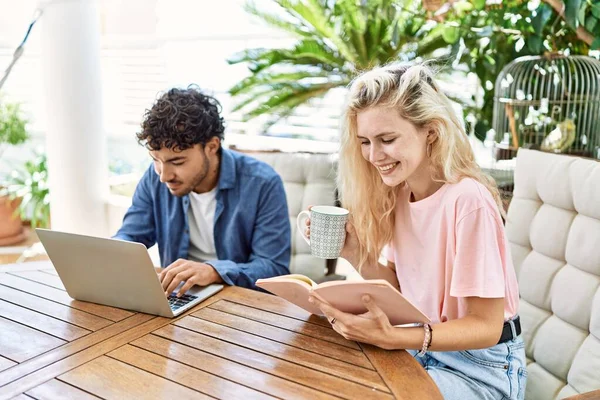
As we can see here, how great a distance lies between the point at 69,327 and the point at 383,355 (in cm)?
67

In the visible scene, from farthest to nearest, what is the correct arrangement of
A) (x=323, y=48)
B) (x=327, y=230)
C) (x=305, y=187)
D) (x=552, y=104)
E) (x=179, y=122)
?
(x=323, y=48)
(x=552, y=104)
(x=305, y=187)
(x=179, y=122)
(x=327, y=230)

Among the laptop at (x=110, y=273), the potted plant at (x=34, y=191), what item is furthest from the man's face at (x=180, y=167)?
the potted plant at (x=34, y=191)

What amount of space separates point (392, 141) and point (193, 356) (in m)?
0.62

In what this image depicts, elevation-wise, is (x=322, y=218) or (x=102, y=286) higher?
(x=322, y=218)

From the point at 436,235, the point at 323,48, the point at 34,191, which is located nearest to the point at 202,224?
the point at 436,235

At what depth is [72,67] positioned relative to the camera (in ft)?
9.74

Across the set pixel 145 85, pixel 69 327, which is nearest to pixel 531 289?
pixel 69 327

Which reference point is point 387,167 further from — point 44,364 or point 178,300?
point 44,364

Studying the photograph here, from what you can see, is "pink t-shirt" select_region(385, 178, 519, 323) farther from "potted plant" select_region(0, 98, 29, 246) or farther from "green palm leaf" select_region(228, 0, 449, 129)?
"potted plant" select_region(0, 98, 29, 246)

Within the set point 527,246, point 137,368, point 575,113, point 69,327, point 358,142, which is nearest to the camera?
point 137,368

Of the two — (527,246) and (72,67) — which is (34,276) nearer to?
(527,246)

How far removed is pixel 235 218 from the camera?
1.77 metres

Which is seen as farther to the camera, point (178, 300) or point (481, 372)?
point (178, 300)

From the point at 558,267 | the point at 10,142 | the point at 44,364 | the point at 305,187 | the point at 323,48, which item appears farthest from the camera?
the point at 10,142
